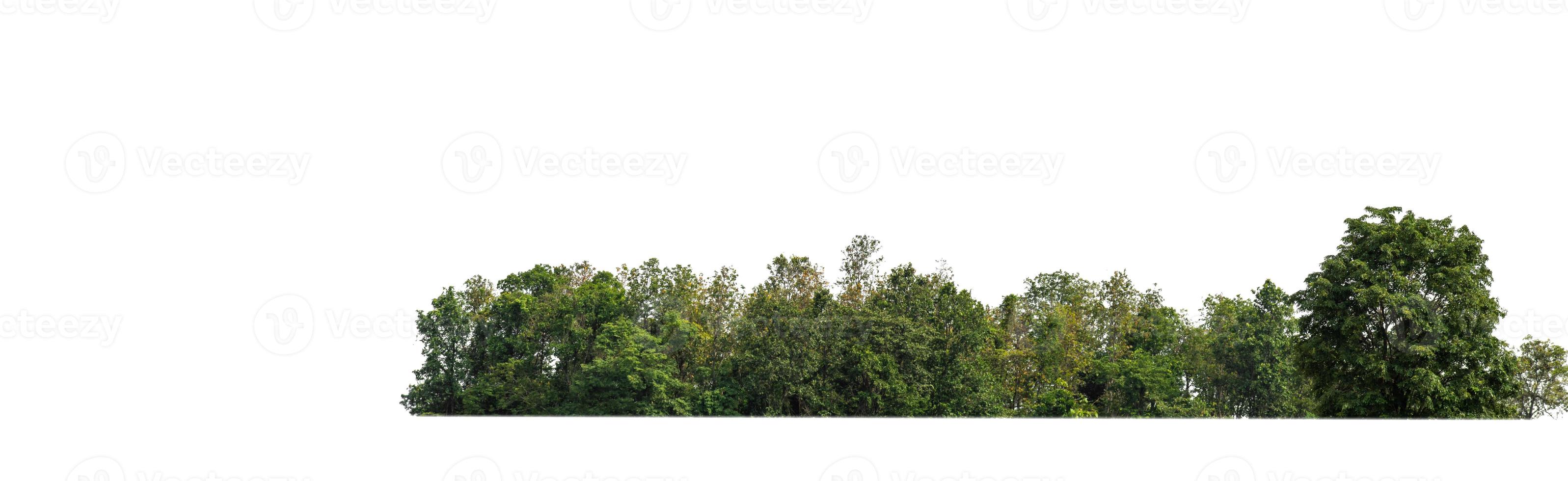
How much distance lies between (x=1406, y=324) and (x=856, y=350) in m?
19.8

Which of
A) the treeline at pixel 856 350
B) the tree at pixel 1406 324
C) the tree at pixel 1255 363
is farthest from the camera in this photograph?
the tree at pixel 1255 363

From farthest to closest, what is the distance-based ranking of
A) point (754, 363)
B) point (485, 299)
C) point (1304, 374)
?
1. point (485, 299)
2. point (754, 363)
3. point (1304, 374)

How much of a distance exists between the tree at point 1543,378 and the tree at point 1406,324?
1587cm

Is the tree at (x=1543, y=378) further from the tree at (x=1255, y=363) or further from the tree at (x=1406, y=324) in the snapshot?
the tree at (x=1406, y=324)

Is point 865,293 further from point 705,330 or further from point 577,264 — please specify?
point 577,264

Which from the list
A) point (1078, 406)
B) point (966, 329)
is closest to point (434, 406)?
point (966, 329)

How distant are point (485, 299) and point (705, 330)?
37.8 ft

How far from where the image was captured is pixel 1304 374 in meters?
34.2

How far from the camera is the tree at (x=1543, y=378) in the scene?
148ft

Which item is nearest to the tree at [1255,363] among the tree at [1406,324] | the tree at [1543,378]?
the tree at [1543,378]

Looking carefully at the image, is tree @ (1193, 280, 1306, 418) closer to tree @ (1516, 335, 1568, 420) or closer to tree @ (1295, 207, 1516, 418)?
tree @ (1516, 335, 1568, 420)

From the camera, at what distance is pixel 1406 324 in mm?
31656

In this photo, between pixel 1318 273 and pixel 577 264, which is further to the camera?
pixel 577 264

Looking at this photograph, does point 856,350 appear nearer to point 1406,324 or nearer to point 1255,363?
point 1406,324
